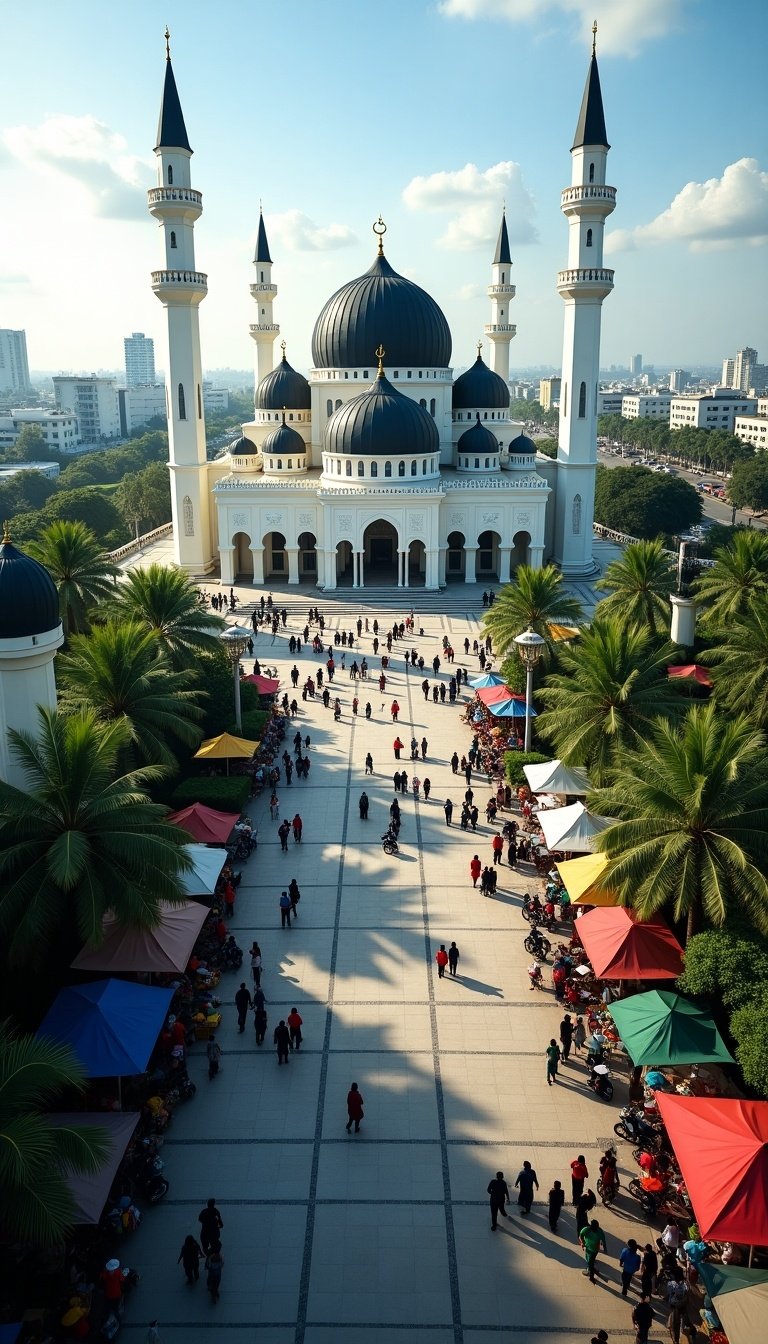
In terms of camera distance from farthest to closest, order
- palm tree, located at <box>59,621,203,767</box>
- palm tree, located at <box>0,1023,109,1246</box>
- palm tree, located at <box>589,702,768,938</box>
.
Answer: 1. palm tree, located at <box>59,621,203,767</box>
2. palm tree, located at <box>589,702,768,938</box>
3. palm tree, located at <box>0,1023,109,1246</box>

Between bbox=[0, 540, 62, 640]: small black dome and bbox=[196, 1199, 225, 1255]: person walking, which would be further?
bbox=[0, 540, 62, 640]: small black dome

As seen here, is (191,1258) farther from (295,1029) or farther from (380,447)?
(380,447)

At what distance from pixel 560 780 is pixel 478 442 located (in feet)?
117

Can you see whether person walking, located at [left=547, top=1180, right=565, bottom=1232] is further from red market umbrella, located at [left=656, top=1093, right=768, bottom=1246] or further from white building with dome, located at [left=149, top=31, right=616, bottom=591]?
white building with dome, located at [left=149, top=31, right=616, bottom=591]

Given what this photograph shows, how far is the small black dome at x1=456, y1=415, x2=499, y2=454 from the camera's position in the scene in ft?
188

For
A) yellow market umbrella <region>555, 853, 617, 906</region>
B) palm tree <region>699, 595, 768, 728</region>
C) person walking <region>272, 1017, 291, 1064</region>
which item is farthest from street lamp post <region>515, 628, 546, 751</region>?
person walking <region>272, 1017, 291, 1064</region>

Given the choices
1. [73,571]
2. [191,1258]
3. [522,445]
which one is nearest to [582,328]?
[522,445]

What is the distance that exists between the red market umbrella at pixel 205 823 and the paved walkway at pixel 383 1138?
4.77 ft

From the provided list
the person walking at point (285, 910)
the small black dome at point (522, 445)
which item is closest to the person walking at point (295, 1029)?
the person walking at point (285, 910)

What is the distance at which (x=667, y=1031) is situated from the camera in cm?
1606

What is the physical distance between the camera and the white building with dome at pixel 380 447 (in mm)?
51281

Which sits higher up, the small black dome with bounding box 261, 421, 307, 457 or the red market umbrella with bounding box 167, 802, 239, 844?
the small black dome with bounding box 261, 421, 307, 457

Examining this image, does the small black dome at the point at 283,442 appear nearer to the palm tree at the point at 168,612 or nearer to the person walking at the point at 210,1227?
the palm tree at the point at 168,612

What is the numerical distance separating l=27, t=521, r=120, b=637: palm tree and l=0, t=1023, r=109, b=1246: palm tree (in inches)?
746
